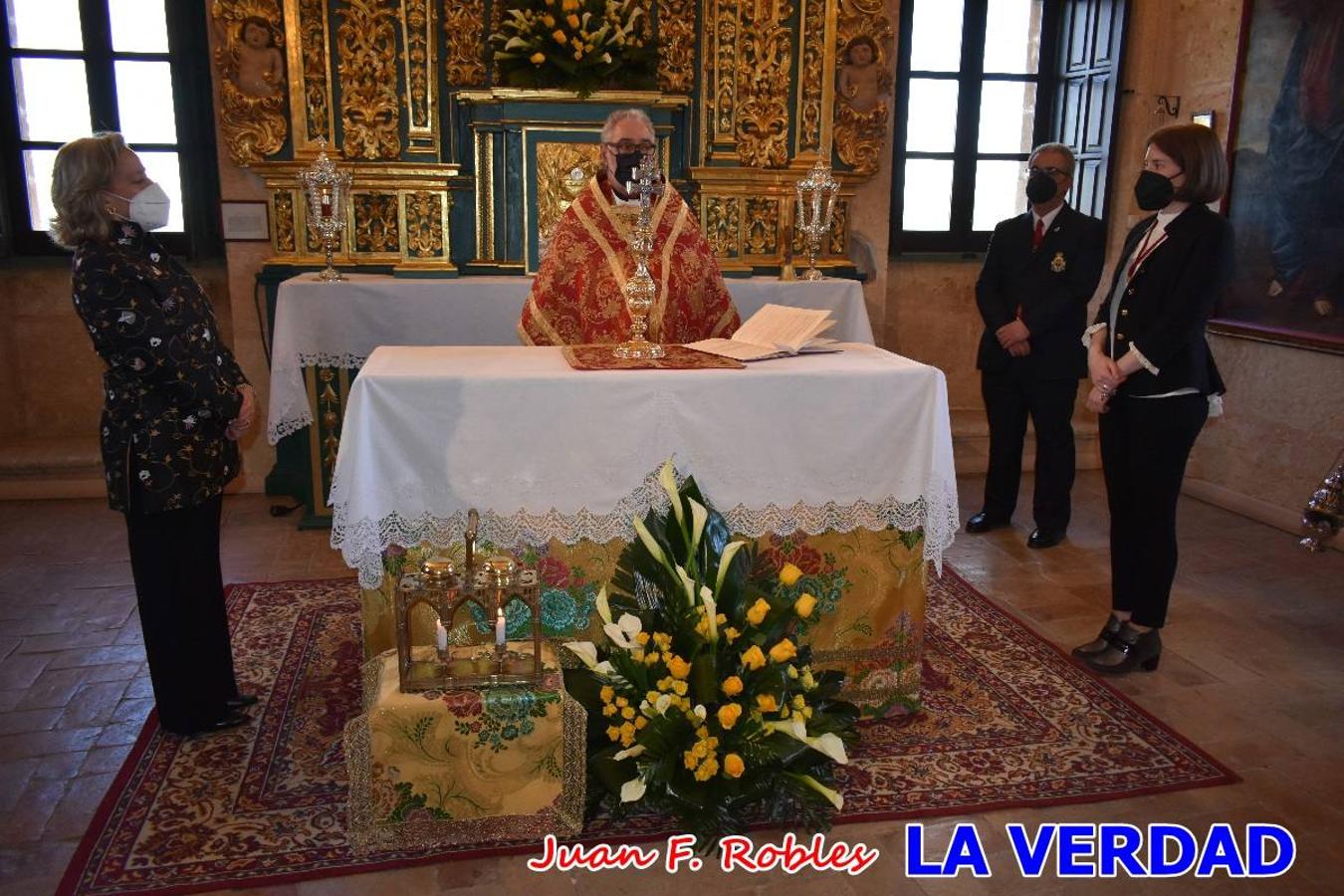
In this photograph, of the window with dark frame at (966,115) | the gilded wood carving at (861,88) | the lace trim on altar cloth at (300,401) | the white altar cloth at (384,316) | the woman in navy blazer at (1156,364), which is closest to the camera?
the woman in navy blazer at (1156,364)

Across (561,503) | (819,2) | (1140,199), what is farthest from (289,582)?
(819,2)

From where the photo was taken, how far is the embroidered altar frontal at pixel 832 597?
331 cm

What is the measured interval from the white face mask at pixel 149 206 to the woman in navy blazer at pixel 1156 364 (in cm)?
308

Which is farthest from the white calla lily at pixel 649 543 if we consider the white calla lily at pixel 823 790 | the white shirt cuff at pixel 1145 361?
the white shirt cuff at pixel 1145 361

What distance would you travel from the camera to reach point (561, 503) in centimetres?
314

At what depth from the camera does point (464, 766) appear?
282 centimetres

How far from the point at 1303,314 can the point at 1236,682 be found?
2877mm

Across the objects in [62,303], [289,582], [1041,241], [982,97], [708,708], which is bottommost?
[289,582]

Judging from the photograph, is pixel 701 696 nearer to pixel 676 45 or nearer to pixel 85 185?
pixel 85 185

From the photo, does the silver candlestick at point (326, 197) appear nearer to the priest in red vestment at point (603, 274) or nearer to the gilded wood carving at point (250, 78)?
the gilded wood carving at point (250, 78)

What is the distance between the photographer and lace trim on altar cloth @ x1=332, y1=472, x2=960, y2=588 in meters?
3.04

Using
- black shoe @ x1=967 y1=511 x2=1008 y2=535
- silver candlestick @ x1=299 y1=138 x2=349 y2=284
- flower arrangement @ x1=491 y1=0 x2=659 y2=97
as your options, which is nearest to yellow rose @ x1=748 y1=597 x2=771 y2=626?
black shoe @ x1=967 y1=511 x2=1008 y2=535

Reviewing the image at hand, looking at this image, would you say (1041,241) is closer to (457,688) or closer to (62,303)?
(457,688)

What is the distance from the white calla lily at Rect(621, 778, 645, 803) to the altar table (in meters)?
0.64
